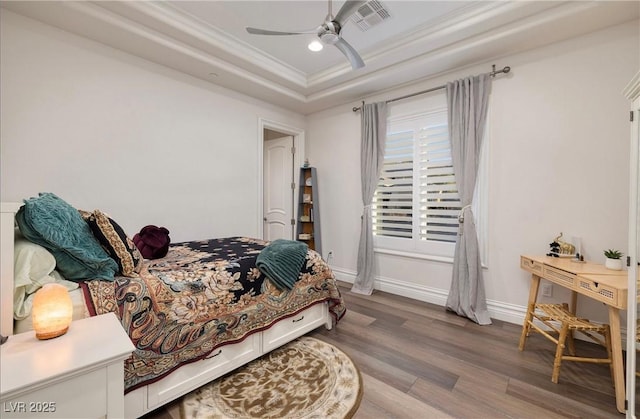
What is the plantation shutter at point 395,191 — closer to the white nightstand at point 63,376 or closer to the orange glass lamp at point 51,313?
the white nightstand at point 63,376

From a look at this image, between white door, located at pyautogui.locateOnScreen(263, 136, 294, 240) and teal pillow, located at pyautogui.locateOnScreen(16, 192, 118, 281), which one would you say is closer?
teal pillow, located at pyautogui.locateOnScreen(16, 192, 118, 281)

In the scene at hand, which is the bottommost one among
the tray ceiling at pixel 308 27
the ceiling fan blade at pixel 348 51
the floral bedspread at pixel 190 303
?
the floral bedspread at pixel 190 303

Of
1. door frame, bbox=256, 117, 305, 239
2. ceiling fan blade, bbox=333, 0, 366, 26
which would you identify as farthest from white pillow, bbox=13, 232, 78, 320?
door frame, bbox=256, 117, 305, 239

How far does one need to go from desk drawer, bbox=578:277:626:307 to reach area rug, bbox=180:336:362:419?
5.29ft

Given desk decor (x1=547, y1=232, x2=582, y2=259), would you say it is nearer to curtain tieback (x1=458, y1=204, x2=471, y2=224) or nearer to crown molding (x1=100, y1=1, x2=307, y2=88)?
curtain tieback (x1=458, y1=204, x2=471, y2=224)

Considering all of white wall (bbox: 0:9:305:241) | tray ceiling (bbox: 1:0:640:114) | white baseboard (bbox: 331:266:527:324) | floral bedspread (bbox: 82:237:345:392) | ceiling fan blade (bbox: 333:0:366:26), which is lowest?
white baseboard (bbox: 331:266:527:324)

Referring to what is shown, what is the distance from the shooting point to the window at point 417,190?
9.83 ft

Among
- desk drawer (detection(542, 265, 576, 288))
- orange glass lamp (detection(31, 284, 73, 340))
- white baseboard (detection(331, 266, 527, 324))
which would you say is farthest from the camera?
white baseboard (detection(331, 266, 527, 324))

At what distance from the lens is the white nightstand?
0.78 metres

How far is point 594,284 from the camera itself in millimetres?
1693

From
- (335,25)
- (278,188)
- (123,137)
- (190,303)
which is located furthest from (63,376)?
(278,188)

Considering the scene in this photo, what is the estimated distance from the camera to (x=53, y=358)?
89cm

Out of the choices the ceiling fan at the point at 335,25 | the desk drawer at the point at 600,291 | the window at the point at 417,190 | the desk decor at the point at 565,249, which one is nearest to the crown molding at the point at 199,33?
the ceiling fan at the point at 335,25

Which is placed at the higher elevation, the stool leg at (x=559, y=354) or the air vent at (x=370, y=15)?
the air vent at (x=370, y=15)
